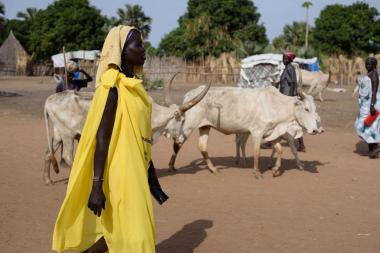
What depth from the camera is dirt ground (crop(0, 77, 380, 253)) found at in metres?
5.18

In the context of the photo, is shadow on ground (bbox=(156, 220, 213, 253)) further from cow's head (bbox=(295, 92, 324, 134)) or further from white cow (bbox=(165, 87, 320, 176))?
cow's head (bbox=(295, 92, 324, 134))

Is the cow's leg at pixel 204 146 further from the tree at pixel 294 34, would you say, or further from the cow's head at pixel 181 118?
the tree at pixel 294 34

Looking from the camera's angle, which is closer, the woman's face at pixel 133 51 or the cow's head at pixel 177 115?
the woman's face at pixel 133 51

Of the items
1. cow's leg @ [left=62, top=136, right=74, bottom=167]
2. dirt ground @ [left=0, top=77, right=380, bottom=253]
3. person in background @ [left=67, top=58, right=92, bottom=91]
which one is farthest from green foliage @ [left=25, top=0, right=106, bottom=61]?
cow's leg @ [left=62, top=136, right=74, bottom=167]

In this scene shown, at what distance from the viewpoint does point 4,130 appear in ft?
43.1

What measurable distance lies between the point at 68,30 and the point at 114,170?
166 ft

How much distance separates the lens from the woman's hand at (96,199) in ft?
10.3

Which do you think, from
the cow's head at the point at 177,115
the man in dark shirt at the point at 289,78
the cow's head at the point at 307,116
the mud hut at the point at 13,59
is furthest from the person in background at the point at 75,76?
the mud hut at the point at 13,59

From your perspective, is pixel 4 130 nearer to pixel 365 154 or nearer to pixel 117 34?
pixel 365 154

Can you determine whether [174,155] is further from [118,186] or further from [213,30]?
[213,30]

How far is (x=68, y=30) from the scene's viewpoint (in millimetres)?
51594

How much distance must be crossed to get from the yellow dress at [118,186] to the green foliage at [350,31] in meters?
48.0

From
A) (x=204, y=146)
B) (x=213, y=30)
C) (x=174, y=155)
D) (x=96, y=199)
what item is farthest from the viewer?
(x=213, y=30)

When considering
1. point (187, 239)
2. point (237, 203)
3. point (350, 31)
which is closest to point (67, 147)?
point (237, 203)
